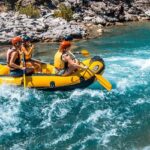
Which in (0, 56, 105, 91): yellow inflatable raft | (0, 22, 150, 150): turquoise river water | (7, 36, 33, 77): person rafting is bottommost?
(0, 22, 150, 150): turquoise river water

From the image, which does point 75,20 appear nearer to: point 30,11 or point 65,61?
point 30,11

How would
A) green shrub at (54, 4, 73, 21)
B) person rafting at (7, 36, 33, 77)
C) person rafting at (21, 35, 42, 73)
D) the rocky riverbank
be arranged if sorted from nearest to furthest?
1. person rafting at (7, 36, 33, 77)
2. person rafting at (21, 35, 42, 73)
3. the rocky riverbank
4. green shrub at (54, 4, 73, 21)

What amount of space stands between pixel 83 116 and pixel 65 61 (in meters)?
2.37

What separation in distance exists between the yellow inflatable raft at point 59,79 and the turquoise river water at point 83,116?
0.69 feet

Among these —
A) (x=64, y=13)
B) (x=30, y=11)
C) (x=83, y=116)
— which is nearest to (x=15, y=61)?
(x=83, y=116)

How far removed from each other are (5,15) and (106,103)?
12170 mm

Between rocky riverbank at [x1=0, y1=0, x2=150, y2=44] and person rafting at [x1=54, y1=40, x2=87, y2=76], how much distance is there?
705 cm

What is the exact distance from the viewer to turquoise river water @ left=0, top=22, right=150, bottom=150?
31.7 feet

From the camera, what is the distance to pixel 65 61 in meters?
12.9

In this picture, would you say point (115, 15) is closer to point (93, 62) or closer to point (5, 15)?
point (5, 15)

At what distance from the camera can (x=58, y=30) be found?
20.8 m

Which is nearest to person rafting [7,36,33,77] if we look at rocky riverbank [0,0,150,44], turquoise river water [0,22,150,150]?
turquoise river water [0,22,150,150]

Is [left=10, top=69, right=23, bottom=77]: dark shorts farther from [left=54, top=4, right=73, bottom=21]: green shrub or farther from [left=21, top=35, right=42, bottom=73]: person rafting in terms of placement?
[left=54, top=4, right=73, bottom=21]: green shrub

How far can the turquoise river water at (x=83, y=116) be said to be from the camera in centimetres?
965
